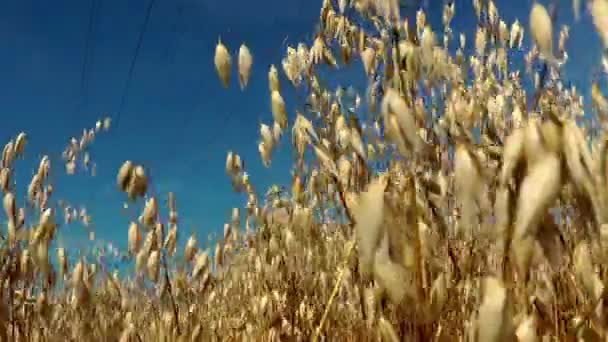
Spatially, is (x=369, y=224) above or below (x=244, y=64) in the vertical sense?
below

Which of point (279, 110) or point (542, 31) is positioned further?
point (279, 110)

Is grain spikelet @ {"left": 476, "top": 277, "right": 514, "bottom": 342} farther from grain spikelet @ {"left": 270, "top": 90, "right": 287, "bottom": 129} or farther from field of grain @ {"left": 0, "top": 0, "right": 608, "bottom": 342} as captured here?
grain spikelet @ {"left": 270, "top": 90, "right": 287, "bottom": 129}

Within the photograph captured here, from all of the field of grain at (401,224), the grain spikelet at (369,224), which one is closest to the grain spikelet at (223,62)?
the field of grain at (401,224)

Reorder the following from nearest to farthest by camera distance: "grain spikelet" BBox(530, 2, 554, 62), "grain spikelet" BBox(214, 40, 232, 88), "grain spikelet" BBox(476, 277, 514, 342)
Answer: "grain spikelet" BBox(476, 277, 514, 342)
"grain spikelet" BBox(530, 2, 554, 62)
"grain spikelet" BBox(214, 40, 232, 88)

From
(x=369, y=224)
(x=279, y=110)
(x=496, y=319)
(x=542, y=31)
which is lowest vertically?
(x=496, y=319)

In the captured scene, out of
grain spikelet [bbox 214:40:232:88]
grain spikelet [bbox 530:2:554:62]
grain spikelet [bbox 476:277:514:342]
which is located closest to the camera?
grain spikelet [bbox 476:277:514:342]

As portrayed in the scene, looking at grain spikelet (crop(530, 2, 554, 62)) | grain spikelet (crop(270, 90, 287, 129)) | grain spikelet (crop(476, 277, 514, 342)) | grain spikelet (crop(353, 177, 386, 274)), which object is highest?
grain spikelet (crop(270, 90, 287, 129))

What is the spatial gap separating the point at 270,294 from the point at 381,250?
97 centimetres

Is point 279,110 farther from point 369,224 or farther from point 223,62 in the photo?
point 369,224

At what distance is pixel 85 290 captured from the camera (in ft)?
5.26

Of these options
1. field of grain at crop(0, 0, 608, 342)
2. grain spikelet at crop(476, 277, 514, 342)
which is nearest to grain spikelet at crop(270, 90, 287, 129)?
field of grain at crop(0, 0, 608, 342)

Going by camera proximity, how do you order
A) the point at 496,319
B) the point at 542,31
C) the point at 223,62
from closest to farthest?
the point at 496,319 → the point at 542,31 → the point at 223,62

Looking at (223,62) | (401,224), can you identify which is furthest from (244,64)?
(401,224)

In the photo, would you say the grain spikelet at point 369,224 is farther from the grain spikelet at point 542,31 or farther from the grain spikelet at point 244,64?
the grain spikelet at point 244,64
